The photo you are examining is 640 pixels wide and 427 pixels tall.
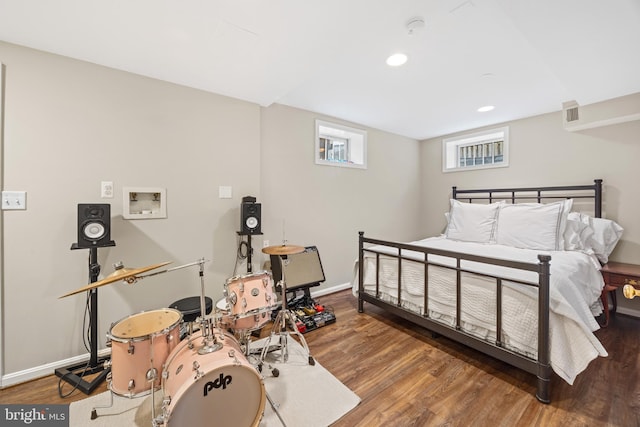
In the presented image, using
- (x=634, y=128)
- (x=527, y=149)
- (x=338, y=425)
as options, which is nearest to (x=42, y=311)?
(x=338, y=425)

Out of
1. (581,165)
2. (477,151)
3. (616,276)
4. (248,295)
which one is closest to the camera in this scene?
(248,295)

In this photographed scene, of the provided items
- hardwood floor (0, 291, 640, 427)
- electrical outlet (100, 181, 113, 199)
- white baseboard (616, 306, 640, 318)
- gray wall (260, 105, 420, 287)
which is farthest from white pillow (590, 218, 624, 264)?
electrical outlet (100, 181, 113, 199)

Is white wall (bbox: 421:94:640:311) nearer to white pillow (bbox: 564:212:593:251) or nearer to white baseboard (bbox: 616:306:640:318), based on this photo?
white baseboard (bbox: 616:306:640:318)

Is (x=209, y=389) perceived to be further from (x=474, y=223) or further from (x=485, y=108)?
(x=485, y=108)

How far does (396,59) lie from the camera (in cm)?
211

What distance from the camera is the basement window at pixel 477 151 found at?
374 cm

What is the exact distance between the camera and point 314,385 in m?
1.76

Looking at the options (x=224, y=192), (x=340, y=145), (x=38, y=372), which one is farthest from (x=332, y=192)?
(x=38, y=372)

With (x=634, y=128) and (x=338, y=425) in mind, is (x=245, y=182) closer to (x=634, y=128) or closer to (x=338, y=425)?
(x=338, y=425)

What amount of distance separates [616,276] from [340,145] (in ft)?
10.5

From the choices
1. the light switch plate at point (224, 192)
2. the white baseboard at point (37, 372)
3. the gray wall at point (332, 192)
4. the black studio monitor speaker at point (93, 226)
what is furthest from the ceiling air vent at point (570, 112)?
the white baseboard at point (37, 372)

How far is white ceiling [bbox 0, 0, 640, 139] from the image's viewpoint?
1475mm

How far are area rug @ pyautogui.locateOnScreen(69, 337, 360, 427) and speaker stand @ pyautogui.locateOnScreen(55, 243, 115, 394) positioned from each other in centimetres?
14

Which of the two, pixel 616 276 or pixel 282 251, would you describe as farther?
pixel 616 276
